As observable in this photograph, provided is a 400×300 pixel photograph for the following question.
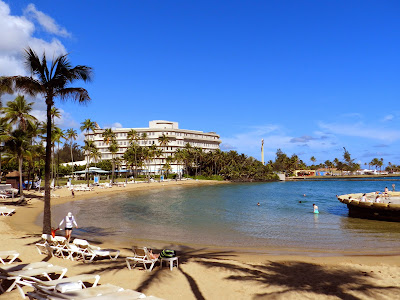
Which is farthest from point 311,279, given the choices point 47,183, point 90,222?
point 90,222

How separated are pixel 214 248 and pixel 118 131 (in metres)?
116

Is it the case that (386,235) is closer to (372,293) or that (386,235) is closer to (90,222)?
(372,293)

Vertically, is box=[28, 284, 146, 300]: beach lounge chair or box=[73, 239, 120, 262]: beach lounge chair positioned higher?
box=[28, 284, 146, 300]: beach lounge chair

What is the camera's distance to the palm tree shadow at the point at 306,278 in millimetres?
9312

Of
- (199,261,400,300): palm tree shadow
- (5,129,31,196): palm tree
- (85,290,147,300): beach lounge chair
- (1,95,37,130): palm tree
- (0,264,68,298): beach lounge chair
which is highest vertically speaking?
(1,95,37,130): palm tree

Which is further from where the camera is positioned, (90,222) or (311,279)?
(90,222)

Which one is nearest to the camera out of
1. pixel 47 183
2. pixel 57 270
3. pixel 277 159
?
pixel 57 270

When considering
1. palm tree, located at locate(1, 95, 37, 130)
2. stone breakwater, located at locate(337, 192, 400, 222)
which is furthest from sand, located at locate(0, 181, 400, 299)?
palm tree, located at locate(1, 95, 37, 130)

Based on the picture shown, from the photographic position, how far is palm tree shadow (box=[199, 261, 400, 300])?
9.31 m

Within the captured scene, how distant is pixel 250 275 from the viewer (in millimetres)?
10836

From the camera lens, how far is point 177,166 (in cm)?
12350

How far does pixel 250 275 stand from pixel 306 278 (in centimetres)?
191

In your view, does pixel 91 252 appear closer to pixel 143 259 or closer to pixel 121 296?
pixel 143 259

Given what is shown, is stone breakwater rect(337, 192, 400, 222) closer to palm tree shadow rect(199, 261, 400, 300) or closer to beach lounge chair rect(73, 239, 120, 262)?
palm tree shadow rect(199, 261, 400, 300)
